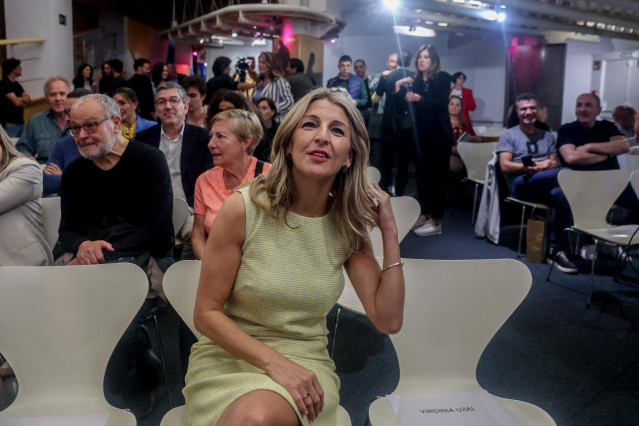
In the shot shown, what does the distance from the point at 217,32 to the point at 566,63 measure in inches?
370

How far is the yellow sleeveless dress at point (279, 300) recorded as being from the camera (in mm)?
1562

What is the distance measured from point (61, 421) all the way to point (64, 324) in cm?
31

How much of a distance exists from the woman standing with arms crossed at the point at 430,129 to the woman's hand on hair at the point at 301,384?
445 centimetres

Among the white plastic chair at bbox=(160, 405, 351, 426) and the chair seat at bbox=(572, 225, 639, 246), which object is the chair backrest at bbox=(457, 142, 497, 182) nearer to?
the chair seat at bbox=(572, 225, 639, 246)

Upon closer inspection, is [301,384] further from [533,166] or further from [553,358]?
[533,166]

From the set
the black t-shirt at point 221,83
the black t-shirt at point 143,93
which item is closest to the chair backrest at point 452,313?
the black t-shirt at point 221,83

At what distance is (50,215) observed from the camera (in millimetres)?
2998

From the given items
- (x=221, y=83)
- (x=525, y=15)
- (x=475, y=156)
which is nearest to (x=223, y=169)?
(x=221, y=83)

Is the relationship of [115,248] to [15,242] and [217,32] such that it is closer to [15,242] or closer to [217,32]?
[15,242]

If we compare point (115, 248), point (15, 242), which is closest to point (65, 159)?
point (15, 242)

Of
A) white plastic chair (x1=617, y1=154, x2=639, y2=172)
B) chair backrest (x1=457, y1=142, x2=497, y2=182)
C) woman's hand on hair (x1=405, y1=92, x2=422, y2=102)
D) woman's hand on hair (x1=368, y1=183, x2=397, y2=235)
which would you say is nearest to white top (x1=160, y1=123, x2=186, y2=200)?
woman's hand on hair (x1=368, y1=183, x2=397, y2=235)

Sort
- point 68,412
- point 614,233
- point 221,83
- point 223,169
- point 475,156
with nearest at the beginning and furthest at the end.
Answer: point 68,412
point 223,169
point 614,233
point 221,83
point 475,156

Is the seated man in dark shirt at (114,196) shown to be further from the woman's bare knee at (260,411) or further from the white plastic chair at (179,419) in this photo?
the woman's bare knee at (260,411)

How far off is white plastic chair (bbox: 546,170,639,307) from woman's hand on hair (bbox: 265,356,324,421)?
326 centimetres
